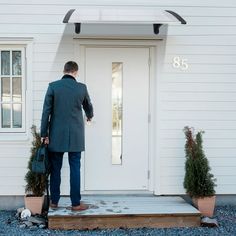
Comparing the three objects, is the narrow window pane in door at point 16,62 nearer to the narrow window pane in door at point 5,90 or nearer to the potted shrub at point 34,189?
the narrow window pane in door at point 5,90

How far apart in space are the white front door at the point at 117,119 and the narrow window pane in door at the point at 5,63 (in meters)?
1.14

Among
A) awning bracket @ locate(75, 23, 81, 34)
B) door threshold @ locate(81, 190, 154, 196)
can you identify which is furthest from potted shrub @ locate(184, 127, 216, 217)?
awning bracket @ locate(75, 23, 81, 34)

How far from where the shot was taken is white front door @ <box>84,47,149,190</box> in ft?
Result: 24.6

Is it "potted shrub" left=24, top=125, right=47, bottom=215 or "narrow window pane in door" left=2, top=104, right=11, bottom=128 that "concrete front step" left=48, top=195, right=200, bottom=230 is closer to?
"potted shrub" left=24, top=125, right=47, bottom=215

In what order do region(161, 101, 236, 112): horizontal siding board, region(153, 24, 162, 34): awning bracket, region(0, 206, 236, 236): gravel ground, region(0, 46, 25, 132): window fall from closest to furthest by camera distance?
region(0, 206, 236, 236): gravel ground
region(153, 24, 162, 34): awning bracket
region(0, 46, 25, 132): window
region(161, 101, 236, 112): horizontal siding board

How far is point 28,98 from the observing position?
24.1ft

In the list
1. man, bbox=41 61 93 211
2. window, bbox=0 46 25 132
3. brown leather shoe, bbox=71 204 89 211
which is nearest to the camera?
man, bbox=41 61 93 211

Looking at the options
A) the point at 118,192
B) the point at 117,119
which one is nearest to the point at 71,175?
the point at 118,192

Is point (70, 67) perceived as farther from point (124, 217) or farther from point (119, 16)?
point (124, 217)

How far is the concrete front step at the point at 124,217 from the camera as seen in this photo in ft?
20.6

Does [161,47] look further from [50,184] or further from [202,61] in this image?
[50,184]

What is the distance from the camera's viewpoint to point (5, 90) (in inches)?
292

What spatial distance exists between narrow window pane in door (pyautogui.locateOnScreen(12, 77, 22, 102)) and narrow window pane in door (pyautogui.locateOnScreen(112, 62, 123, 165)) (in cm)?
139

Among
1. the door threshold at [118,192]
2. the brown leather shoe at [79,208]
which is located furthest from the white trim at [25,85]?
the brown leather shoe at [79,208]
